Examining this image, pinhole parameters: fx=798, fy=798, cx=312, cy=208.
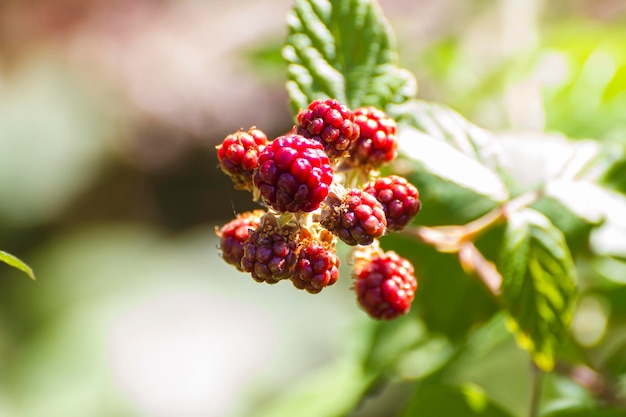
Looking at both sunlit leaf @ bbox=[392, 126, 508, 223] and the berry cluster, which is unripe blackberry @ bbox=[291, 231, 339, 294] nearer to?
the berry cluster

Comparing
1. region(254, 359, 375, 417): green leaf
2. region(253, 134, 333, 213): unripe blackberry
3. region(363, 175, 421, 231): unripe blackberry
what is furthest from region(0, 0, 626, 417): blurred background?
region(253, 134, 333, 213): unripe blackberry

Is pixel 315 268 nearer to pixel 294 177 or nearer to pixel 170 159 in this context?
pixel 294 177

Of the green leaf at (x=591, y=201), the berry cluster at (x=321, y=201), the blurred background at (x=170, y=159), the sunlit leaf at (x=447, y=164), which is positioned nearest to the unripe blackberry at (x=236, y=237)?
the berry cluster at (x=321, y=201)

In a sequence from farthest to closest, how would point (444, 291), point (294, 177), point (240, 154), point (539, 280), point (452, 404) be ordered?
point (444, 291)
point (452, 404)
point (539, 280)
point (240, 154)
point (294, 177)

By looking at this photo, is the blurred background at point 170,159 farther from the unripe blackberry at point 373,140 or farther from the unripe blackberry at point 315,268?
the unripe blackberry at point 315,268

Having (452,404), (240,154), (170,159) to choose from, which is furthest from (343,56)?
(170,159)
